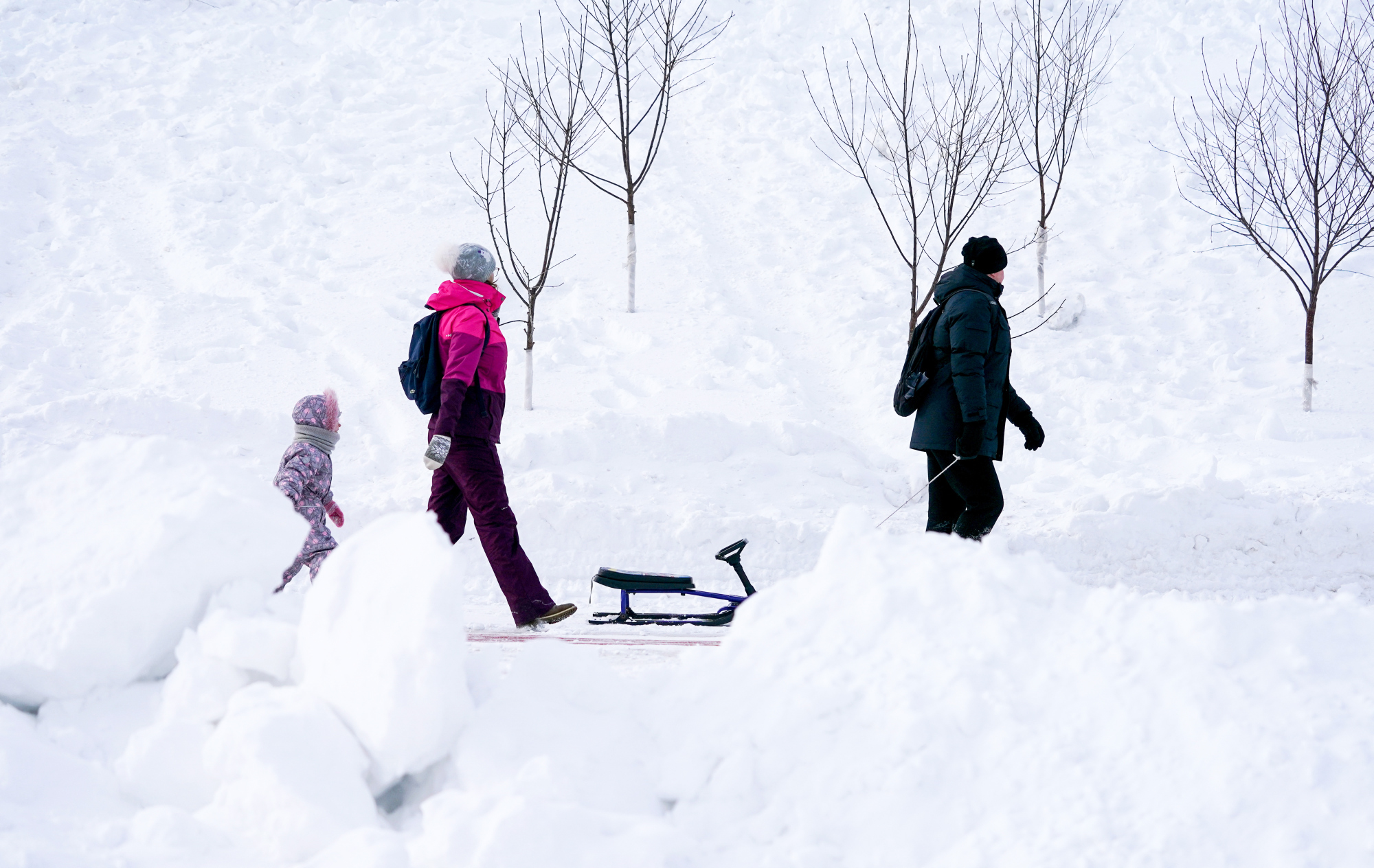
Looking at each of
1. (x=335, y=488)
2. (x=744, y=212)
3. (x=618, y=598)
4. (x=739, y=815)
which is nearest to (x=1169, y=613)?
(x=739, y=815)

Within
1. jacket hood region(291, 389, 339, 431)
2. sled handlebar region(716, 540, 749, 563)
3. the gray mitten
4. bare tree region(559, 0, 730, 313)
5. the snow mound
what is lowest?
the snow mound

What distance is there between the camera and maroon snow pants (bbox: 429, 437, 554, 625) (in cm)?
421

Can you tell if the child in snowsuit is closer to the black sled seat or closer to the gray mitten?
the gray mitten

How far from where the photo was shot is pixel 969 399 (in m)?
4.39

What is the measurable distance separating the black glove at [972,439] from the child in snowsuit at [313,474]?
299cm

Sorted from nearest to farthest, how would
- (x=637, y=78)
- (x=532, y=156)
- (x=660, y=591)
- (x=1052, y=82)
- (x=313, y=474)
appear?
(x=313, y=474) < (x=660, y=591) < (x=532, y=156) < (x=637, y=78) < (x=1052, y=82)

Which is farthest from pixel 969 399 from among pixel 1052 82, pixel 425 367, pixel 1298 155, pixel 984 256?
pixel 1052 82

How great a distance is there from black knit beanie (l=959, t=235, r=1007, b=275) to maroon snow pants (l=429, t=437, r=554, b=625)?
2496 millimetres

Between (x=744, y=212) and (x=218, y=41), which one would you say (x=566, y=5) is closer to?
(x=218, y=41)

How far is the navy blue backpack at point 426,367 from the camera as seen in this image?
426cm

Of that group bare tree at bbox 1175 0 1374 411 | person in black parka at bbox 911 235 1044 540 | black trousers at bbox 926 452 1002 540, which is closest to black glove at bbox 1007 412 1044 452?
person in black parka at bbox 911 235 1044 540

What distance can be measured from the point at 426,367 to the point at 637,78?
8.99 m

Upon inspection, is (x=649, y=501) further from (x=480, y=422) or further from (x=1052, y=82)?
(x=1052, y=82)

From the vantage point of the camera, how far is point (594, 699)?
2.46 m
